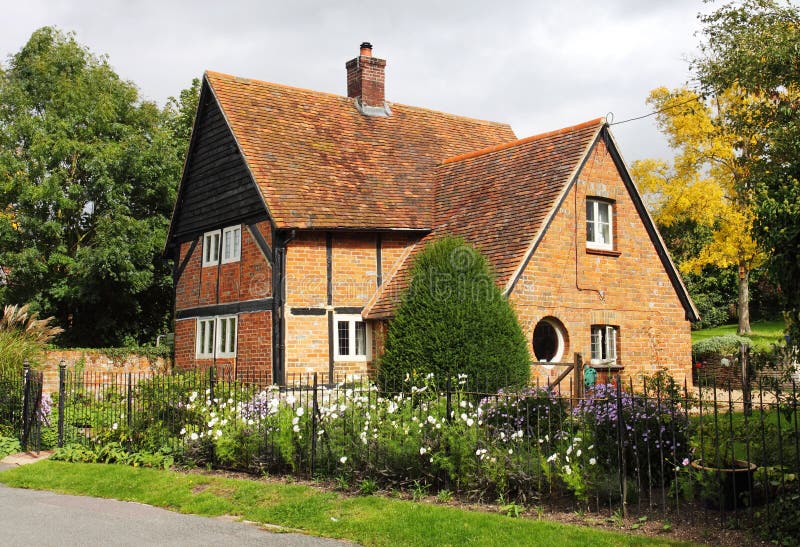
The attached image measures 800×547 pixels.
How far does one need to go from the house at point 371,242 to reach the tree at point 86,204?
718cm

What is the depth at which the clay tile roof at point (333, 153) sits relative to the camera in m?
19.6

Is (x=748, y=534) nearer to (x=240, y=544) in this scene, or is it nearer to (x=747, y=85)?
(x=240, y=544)

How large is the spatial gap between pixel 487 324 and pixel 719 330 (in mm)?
31159

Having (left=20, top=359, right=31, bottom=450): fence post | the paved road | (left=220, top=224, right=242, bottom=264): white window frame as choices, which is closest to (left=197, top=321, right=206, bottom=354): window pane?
(left=220, top=224, right=242, bottom=264): white window frame

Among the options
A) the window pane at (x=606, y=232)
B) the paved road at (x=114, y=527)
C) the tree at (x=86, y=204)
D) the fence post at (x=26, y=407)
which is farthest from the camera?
the tree at (x=86, y=204)

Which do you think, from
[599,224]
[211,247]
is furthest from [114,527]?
[599,224]

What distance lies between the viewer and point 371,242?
789 inches

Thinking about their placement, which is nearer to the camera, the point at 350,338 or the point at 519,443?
the point at 519,443

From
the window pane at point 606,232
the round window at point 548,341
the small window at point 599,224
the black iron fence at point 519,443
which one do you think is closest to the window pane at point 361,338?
the round window at point 548,341

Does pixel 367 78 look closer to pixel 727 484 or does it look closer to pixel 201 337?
pixel 201 337

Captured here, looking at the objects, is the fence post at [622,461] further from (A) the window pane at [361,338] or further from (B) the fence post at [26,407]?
(B) the fence post at [26,407]

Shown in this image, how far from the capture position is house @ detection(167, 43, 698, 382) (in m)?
18.4

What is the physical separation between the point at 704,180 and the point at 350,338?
71.4ft

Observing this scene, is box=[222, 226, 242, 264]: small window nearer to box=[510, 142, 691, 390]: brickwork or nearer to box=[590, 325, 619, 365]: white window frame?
box=[510, 142, 691, 390]: brickwork
